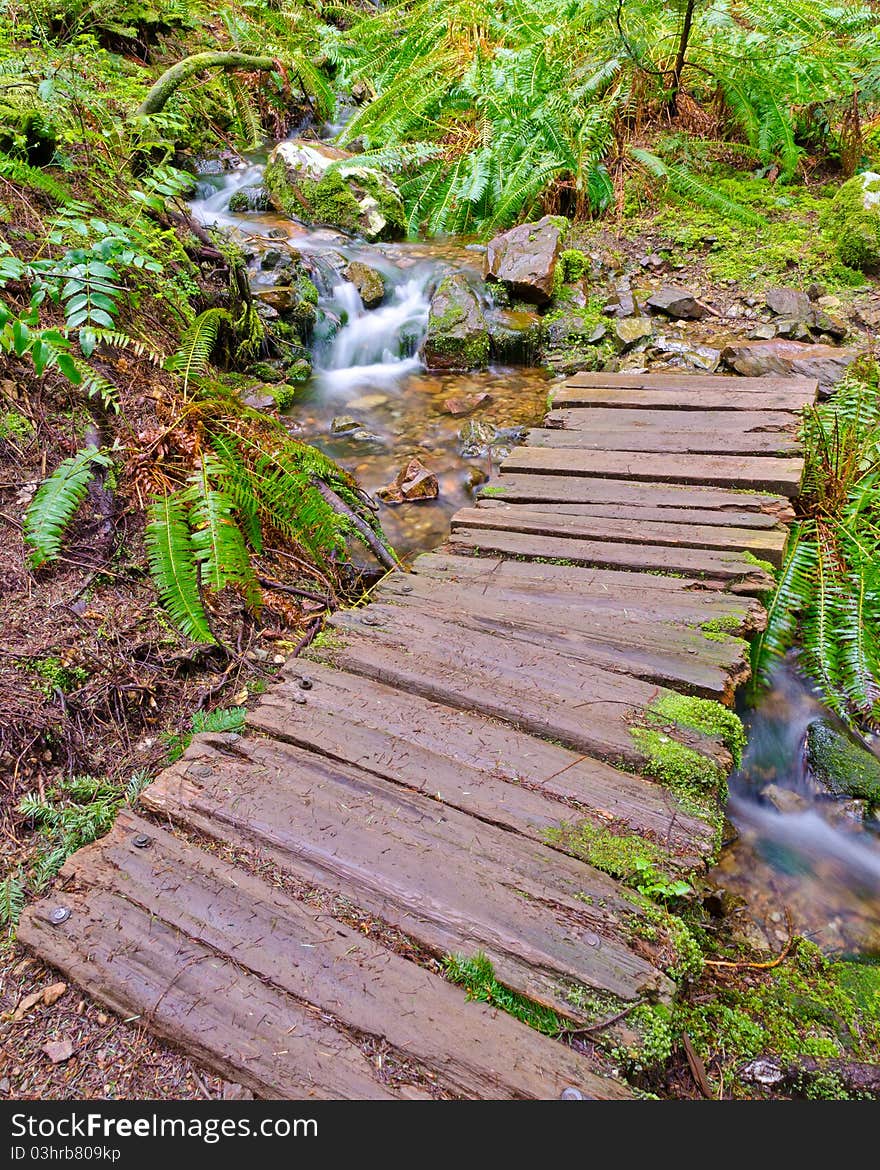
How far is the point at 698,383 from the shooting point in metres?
4.46

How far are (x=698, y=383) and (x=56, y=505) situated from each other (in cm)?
384

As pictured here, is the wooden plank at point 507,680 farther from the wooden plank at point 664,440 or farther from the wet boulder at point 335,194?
the wet boulder at point 335,194

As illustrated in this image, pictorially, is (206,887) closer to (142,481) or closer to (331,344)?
(142,481)

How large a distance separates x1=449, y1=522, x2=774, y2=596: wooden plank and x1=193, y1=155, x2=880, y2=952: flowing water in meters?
0.72

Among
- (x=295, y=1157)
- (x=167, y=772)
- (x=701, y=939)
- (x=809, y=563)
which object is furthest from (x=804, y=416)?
(x=295, y=1157)

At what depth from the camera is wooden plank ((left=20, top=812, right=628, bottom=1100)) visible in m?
1.35

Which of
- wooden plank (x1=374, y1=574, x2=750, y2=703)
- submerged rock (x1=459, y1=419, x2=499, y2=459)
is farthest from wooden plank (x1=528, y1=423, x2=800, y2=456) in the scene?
wooden plank (x1=374, y1=574, x2=750, y2=703)

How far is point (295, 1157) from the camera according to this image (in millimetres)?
1266

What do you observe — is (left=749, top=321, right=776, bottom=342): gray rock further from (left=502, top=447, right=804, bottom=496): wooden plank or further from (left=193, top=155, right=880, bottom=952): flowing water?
(left=502, top=447, right=804, bottom=496): wooden plank

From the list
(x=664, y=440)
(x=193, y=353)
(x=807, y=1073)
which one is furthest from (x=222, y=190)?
(x=807, y=1073)

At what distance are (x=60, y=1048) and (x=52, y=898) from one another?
352mm

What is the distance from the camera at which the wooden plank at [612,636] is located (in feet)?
7.52

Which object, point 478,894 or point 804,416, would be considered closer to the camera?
point 478,894

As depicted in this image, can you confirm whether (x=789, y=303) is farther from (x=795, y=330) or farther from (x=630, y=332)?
(x=630, y=332)
